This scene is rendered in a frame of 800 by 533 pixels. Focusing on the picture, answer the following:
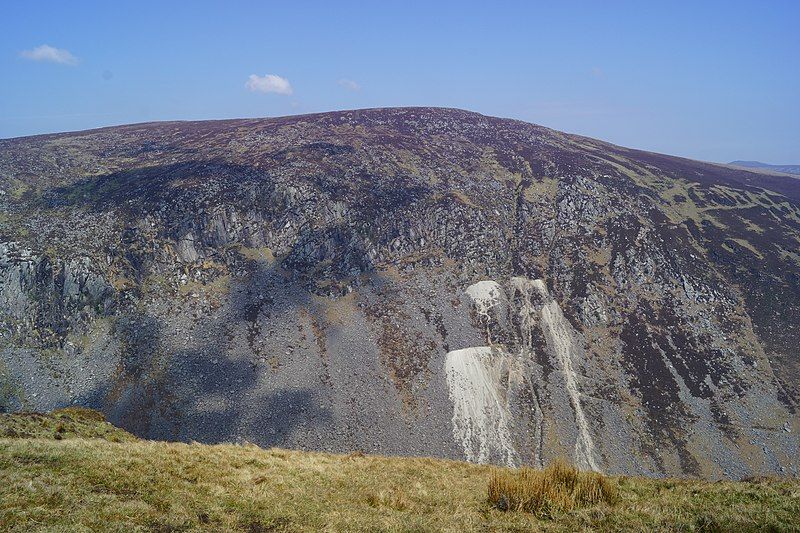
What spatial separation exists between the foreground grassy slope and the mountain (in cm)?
3288

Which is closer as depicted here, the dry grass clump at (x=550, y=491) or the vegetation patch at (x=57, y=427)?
the dry grass clump at (x=550, y=491)


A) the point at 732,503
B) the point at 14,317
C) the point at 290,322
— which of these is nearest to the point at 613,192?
the point at 290,322

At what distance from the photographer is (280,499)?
14789mm

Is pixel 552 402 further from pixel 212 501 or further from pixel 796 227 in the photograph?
pixel 796 227

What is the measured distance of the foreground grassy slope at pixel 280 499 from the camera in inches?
464

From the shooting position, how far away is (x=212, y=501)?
14.1 metres

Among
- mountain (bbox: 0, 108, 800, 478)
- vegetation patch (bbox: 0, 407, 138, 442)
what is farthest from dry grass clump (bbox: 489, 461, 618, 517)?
mountain (bbox: 0, 108, 800, 478)

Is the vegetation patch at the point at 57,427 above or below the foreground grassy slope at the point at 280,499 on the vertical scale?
below

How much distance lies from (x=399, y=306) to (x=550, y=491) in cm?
5349

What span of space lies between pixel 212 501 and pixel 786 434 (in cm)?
6697

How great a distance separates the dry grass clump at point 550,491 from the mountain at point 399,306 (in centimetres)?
3701

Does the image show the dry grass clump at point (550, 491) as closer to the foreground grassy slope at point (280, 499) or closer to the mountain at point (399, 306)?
the foreground grassy slope at point (280, 499)

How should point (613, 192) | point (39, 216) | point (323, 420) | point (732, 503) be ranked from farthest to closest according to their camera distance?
point (613, 192) → point (39, 216) → point (323, 420) → point (732, 503)

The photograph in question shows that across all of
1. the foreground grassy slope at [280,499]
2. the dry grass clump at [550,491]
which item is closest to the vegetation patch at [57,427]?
the foreground grassy slope at [280,499]
